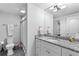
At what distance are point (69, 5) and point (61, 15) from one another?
1.11ft

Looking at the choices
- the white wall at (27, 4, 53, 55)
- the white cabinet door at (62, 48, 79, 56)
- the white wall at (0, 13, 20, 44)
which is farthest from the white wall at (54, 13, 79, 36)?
the white wall at (0, 13, 20, 44)

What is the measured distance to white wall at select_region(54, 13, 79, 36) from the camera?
5.98 ft

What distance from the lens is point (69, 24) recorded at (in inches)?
79.4

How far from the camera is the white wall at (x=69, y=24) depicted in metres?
1.82

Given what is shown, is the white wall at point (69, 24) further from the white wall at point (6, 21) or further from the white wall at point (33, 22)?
the white wall at point (6, 21)

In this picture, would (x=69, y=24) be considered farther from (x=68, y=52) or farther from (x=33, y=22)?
(x=33, y=22)

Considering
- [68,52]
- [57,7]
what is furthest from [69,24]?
[68,52]

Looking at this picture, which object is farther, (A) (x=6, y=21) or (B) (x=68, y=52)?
(A) (x=6, y=21)

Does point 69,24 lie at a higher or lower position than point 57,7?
lower

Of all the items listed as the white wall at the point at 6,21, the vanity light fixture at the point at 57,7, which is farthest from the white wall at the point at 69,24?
the white wall at the point at 6,21

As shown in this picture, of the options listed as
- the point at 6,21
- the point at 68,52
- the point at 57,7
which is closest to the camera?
the point at 68,52

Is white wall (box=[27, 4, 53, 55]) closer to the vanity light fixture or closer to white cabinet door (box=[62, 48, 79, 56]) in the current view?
the vanity light fixture

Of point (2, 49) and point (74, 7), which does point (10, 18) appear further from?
point (74, 7)

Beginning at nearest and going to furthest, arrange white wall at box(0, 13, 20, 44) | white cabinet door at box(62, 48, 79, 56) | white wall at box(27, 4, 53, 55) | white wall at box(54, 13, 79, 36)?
white cabinet door at box(62, 48, 79, 56)
white wall at box(54, 13, 79, 36)
white wall at box(27, 4, 53, 55)
white wall at box(0, 13, 20, 44)
